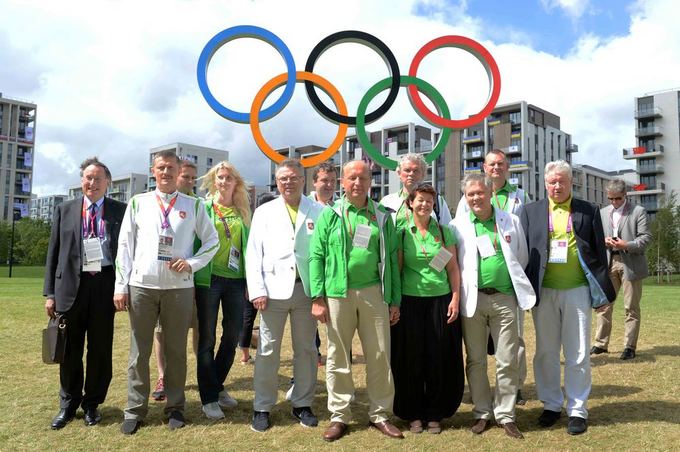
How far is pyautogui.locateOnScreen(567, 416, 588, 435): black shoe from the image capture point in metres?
3.89

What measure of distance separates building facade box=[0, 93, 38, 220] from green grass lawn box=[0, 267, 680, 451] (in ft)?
274

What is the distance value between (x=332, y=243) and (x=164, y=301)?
1379 mm

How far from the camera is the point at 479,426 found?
3912 mm

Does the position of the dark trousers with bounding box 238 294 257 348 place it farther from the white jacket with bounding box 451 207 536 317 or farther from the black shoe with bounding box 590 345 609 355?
the black shoe with bounding box 590 345 609 355

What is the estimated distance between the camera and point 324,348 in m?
7.22

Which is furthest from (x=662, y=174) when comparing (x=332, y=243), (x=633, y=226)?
(x=332, y=243)

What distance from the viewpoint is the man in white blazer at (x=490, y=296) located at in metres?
3.91

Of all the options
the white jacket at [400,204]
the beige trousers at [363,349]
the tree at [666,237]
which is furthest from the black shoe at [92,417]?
the tree at [666,237]

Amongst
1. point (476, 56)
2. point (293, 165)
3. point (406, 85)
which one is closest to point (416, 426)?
point (293, 165)

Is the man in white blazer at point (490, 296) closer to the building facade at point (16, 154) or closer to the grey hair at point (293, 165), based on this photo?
the grey hair at point (293, 165)

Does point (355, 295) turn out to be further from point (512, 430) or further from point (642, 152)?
point (642, 152)

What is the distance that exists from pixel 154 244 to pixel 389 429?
2.24 meters

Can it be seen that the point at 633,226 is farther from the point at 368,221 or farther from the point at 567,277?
the point at 368,221

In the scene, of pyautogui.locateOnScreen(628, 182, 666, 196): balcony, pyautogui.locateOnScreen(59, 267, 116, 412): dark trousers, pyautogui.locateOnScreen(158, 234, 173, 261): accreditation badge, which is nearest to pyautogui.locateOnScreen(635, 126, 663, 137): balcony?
pyautogui.locateOnScreen(628, 182, 666, 196): balcony
